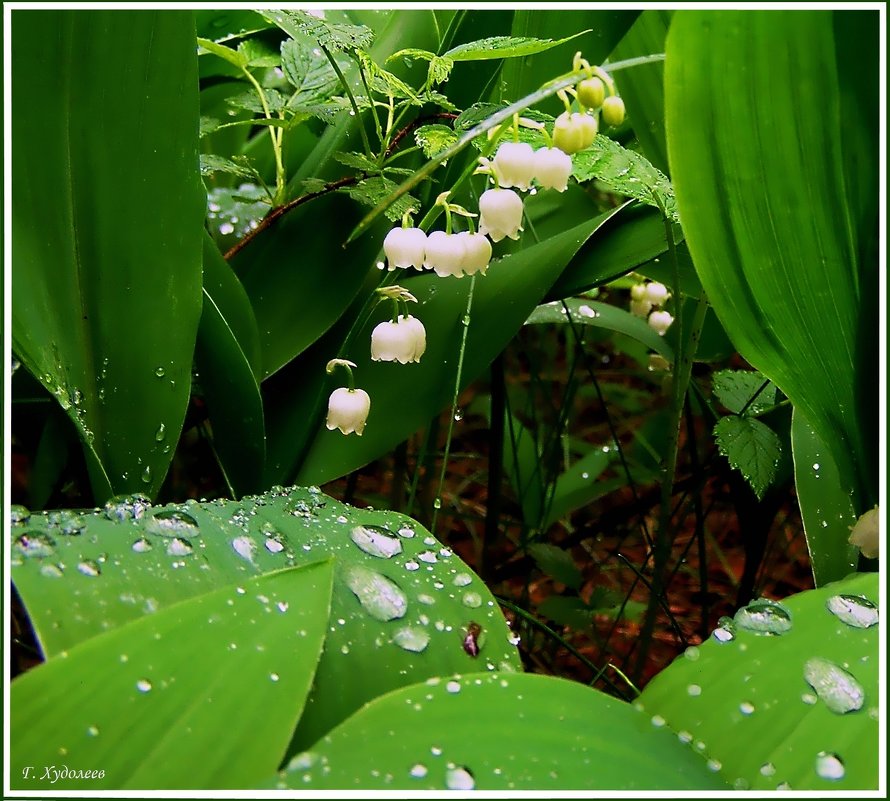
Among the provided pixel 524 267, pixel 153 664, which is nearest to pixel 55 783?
pixel 153 664

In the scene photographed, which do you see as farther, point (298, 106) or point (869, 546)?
point (298, 106)

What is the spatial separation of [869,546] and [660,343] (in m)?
0.44

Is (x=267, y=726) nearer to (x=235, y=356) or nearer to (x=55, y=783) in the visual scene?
(x=55, y=783)

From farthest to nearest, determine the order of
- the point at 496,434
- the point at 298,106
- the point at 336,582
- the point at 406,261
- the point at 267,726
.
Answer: the point at 496,434, the point at 298,106, the point at 406,261, the point at 336,582, the point at 267,726

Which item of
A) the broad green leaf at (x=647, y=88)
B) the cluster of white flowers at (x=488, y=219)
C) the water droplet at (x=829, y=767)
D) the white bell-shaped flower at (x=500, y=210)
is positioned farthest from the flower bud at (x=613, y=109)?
the water droplet at (x=829, y=767)

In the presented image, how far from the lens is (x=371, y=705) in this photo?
0.42 m

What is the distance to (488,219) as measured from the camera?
2.09 ft

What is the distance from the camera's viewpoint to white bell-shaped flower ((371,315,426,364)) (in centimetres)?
70

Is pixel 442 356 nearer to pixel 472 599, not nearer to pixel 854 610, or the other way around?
pixel 472 599

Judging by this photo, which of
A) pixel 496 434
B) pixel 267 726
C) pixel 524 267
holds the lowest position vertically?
pixel 496 434

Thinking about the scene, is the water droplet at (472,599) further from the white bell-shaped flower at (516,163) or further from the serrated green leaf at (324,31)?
the serrated green leaf at (324,31)

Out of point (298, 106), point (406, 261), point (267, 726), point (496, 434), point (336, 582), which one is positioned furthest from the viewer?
point (496, 434)

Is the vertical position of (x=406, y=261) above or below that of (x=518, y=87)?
below

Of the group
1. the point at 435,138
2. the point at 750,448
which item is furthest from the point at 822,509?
the point at 435,138
